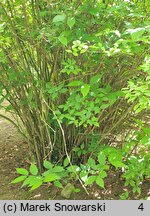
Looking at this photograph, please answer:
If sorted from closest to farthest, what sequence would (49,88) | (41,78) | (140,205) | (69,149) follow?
(140,205)
(49,88)
(41,78)
(69,149)

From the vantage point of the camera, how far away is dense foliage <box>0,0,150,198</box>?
7.73ft

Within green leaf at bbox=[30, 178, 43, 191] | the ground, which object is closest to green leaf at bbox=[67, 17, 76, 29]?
green leaf at bbox=[30, 178, 43, 191]

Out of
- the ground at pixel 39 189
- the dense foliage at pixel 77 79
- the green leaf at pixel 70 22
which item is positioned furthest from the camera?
the ground at pixel 39 189

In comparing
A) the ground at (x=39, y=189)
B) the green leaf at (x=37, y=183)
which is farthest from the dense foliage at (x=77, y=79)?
the ground at (x=39, y=189)

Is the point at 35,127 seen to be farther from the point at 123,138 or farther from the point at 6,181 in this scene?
the point at 123,138

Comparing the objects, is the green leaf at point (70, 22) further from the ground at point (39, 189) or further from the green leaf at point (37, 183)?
the ground at point (39, 189)

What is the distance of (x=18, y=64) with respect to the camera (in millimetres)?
3119

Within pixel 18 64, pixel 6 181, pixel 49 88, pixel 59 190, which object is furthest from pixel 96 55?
pixel 6 181

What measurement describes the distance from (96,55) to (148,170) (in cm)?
108

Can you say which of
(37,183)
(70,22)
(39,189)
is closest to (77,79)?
(70,22)

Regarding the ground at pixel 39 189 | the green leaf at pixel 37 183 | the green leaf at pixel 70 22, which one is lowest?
the ground at pixel 39 189

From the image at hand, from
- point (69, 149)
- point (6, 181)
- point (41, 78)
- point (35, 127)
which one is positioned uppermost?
point (41, 78)

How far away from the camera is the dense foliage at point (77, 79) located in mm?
2355

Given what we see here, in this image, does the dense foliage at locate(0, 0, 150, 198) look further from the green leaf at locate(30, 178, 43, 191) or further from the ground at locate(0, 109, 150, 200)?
the ground at locate(0, 109, 150, 200)
